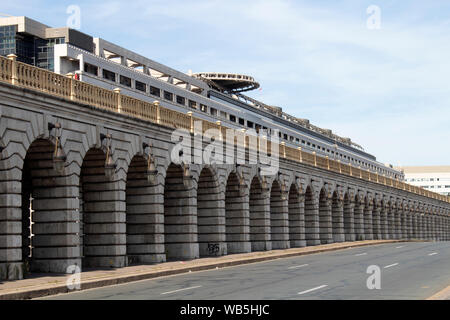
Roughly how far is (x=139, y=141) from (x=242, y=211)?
13.2 m

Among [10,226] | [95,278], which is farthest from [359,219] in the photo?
[10,226]

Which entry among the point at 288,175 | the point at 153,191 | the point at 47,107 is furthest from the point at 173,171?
the point at 288,175

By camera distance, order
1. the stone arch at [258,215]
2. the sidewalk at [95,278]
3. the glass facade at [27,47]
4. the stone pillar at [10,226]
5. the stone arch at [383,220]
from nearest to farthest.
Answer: the sidewalk at [95,278] → the stone pillar at [10,226] → the stone arch at [258,215] → the glass facade at [27,47] → the stone arch at [383,220]

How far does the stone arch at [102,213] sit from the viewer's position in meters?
29.5

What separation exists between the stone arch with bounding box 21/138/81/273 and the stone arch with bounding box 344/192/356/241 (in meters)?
43.7

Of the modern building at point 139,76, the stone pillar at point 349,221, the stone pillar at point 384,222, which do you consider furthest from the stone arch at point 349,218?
the stone pillar at point 384,222

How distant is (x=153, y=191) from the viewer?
32.7m

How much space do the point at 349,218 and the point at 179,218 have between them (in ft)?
113

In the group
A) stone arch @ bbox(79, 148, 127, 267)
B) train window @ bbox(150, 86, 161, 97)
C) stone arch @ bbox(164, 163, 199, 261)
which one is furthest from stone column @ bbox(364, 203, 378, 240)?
stone arch @ bbox(79, 148, 127, 267)

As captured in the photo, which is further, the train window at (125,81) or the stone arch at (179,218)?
the train window at (125,81)

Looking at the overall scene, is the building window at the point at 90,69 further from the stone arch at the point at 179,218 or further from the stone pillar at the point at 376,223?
the stone pillar at the point at 376,223

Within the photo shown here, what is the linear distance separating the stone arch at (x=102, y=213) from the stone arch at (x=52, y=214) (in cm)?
292
